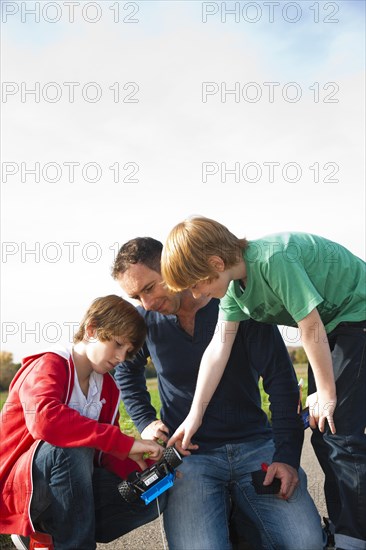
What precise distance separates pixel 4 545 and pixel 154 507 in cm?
108

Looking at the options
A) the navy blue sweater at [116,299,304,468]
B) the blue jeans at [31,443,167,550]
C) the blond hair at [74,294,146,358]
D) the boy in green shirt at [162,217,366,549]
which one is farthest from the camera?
the navy blue sweater at [116,299,304,468]

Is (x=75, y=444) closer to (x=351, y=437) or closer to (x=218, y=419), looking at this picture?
(x=218, y=419)

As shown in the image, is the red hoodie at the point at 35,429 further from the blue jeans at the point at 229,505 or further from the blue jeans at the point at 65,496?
the blue jeans at the point at 229,505

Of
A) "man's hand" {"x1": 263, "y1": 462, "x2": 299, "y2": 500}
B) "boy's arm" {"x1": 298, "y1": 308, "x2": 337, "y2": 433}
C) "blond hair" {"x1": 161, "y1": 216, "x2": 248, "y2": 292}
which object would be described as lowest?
"man's hand" {"x1": 263, "y1": 462, "x2": 299, "y2": 500}

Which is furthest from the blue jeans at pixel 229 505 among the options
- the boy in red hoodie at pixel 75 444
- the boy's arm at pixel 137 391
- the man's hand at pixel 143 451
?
the boy's arm at pixel 137 391

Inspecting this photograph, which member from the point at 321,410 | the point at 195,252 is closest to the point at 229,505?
the point at 321,410

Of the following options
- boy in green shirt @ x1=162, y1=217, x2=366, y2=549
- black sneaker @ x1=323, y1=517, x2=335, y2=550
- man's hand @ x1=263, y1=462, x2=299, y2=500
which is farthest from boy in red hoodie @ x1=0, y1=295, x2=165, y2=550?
black sneaker @ x1=323, y1=517, x2=335, y2=550

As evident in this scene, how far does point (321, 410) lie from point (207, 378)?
562 millimetres

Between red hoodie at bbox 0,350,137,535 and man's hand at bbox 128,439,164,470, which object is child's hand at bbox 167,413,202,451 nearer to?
man's hand at bbox 128,439,164,470

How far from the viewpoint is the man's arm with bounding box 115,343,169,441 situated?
3.57 meters

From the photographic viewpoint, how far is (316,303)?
113 inches

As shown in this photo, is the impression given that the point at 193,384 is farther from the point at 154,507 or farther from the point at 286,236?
the point at 286,236

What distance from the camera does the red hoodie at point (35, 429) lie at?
2.84 m

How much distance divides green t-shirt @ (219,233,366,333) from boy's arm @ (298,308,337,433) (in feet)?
0.22
